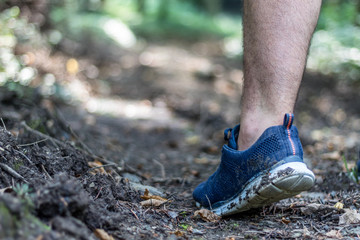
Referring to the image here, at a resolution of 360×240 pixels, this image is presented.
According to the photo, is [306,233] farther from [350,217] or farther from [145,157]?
[145,157]

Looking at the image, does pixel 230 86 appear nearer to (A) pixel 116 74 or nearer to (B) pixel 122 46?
(A) pixel 116 74

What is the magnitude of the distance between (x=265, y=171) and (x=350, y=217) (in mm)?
439

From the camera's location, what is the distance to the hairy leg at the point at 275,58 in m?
1.71

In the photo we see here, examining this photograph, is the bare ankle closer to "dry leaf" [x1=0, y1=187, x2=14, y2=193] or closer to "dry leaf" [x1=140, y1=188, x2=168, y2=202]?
"dry leaf" [x1=140, y1=188, x2=168, y2=202]

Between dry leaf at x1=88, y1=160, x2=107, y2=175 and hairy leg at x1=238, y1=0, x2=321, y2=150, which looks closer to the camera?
hairy leg at x1=238, y1=0, x2=321, y2=150

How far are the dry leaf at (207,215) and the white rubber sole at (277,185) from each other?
5.1 inches

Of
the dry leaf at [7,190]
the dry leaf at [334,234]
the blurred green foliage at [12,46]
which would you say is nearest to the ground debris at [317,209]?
the dry leaf at [334,234]

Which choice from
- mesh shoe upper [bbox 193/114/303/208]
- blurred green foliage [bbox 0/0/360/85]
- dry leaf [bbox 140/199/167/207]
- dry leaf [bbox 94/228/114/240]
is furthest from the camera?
blurred green foliage [bbox 0/0/360/85]

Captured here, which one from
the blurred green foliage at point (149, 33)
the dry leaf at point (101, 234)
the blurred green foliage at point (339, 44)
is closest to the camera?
the dry leaf at point (101, 234)

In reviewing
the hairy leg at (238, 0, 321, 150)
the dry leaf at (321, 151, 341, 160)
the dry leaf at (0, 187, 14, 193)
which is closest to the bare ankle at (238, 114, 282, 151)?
the hairy leg at (238, 0, 321, 150)

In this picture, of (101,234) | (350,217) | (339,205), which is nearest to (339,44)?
(339,205)

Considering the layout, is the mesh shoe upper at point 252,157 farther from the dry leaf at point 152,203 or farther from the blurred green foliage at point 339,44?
the blurred green foliage at point 339,44

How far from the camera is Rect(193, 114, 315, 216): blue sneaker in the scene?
5.20 ft

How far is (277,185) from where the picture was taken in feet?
5.20
